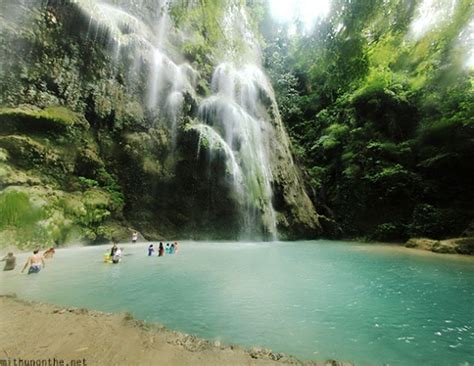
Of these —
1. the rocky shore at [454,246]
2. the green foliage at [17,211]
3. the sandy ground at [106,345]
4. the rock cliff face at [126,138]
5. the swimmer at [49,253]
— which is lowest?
the sandy ground at [106,345]

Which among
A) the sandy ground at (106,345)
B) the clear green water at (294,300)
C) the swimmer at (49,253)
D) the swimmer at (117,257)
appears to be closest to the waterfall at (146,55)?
the swimmer at (117,257)

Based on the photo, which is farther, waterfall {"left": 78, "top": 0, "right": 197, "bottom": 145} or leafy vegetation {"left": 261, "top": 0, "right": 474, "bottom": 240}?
leafy vegetation {"left": 261, "top": 0, "right": 474, "bottom": 240}

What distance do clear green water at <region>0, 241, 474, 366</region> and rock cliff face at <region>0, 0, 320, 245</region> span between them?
3.11 m

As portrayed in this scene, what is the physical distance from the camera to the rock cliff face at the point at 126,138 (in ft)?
33.9

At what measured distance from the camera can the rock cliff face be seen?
10336mm

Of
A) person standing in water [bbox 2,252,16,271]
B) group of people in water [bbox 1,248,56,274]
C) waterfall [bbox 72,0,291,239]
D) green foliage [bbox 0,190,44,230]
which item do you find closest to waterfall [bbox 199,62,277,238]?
waterfall [bbox 72,0,291,239]

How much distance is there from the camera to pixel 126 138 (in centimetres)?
1332

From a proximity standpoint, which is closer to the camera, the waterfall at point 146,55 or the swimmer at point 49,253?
the swimmer at point 49,253

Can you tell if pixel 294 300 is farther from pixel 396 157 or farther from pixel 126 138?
pixel 396 157

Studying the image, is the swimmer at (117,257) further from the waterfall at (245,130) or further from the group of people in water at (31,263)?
the waterfall at (245,130)

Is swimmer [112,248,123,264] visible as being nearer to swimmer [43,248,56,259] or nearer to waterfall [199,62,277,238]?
swimmer [43,248,56,259]

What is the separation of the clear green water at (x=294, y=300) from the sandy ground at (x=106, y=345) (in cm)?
48

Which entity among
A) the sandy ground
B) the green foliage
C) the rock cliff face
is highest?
the rock cliff face

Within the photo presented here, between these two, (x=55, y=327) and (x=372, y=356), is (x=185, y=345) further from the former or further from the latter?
(x=372, y=356)
